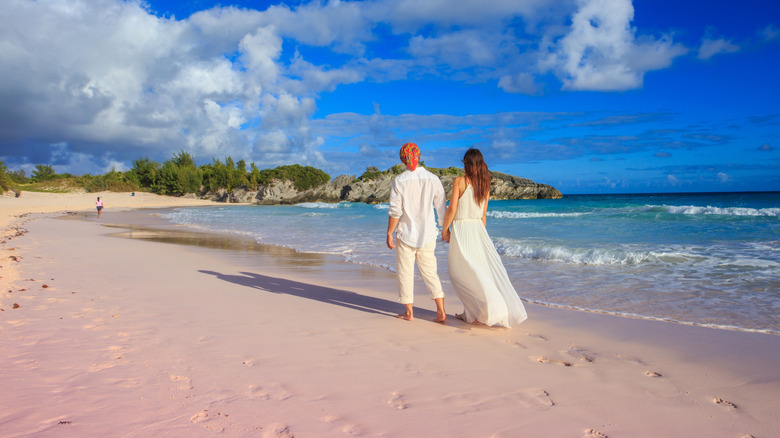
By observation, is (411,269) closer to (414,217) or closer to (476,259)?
(414,217)

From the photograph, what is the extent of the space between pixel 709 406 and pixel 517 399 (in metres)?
1.19

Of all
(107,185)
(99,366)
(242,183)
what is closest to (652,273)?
(99,366)

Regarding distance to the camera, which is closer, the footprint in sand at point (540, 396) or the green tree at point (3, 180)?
the footprint in sand at point (540, 396)

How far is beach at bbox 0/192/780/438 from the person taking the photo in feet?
8.00

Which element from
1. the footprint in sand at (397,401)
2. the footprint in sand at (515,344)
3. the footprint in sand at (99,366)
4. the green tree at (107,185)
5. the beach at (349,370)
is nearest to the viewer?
the beach at (349,370)

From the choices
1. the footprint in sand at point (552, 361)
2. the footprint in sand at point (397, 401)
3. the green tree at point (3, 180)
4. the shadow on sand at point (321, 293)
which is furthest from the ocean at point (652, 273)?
the green tree at point (3, 180)

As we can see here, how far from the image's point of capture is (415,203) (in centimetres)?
472

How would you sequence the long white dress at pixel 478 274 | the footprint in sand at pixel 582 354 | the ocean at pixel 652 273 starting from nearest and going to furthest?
the footprint in sand at pixel 582 354, the long white dress at pixel 478 274, the ocean at pixel 652 273

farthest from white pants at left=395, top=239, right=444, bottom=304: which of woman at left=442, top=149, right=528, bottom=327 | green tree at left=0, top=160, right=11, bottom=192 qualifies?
green tree at left=0, top=160, right=11, bottom=192

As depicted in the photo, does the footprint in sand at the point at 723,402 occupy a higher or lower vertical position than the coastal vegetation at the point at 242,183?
lower

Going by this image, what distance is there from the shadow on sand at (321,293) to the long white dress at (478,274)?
28.3 inches

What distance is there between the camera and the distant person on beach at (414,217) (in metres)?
4.70

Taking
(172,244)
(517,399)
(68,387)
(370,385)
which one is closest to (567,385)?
(517,399)

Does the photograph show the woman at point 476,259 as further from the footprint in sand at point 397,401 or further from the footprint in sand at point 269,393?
the footprint in sand at point 269,393
